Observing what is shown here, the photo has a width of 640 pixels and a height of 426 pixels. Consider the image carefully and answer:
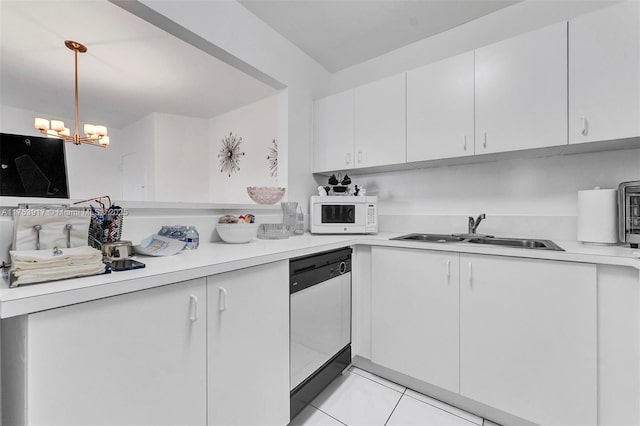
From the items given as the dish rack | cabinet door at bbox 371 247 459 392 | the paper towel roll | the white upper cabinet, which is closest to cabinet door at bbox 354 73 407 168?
cabinet door at bbox 371 247 459 392

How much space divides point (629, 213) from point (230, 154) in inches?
167

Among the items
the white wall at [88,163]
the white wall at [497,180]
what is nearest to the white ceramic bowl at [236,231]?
the white wall at [497,180]

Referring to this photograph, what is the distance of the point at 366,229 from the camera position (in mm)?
1922

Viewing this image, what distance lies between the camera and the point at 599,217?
136 cm

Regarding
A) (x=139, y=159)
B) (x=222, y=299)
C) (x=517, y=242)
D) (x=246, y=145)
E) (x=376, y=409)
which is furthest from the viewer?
(x=139, y=159)

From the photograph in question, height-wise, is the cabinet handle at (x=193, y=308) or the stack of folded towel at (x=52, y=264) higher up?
the stack of folded towel at (x=52, y=264)

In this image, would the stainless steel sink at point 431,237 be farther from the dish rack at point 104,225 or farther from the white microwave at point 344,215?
the dish rack at point 104,225

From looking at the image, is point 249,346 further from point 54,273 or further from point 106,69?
point 106,69

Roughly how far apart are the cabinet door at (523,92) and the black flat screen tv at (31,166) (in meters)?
2.00

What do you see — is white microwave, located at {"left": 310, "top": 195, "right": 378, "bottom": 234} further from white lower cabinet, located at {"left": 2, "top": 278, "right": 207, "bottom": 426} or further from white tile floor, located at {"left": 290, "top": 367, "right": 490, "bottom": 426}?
white lower cabinet, located at {"left": 2, "top": 278, "right": 207, "bottom": 426}

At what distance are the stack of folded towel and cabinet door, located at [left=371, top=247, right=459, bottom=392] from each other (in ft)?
4.40

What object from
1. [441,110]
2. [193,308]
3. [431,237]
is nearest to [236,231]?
[193,308]

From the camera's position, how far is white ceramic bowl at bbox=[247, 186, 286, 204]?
6.31 ft

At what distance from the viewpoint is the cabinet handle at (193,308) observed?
86 cm
